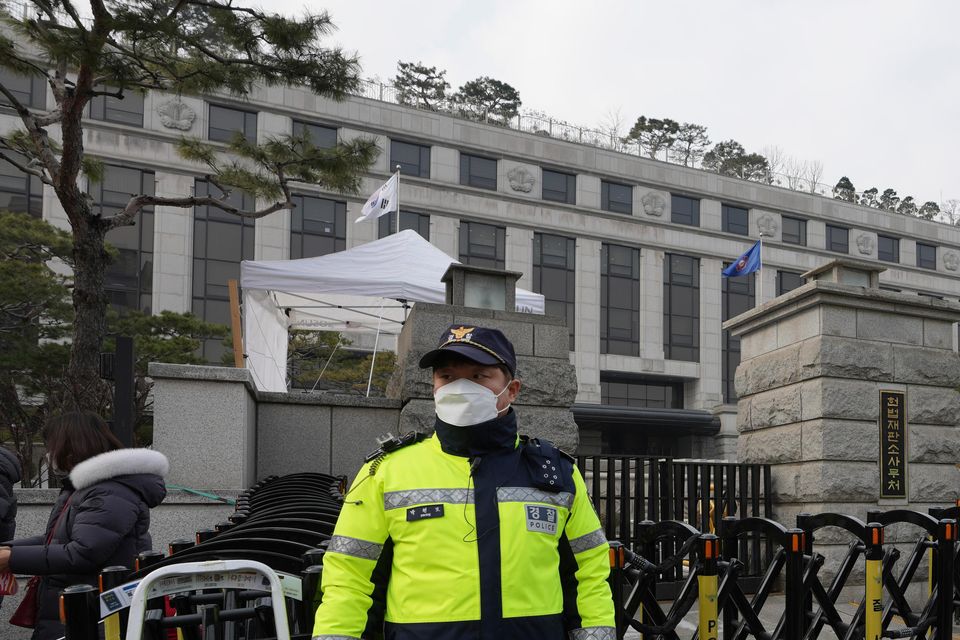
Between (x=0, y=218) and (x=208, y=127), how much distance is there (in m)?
12.3

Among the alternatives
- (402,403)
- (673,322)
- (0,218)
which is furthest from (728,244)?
(402,403)

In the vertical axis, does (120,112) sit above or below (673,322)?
above

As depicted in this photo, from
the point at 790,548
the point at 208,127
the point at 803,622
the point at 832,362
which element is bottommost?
the point at 803,622

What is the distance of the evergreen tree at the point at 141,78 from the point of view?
844 centimetres

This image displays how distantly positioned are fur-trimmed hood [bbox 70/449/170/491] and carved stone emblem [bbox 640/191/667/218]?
3989 cm

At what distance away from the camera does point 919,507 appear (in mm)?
8523

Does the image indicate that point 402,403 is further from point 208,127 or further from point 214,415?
point 208,127

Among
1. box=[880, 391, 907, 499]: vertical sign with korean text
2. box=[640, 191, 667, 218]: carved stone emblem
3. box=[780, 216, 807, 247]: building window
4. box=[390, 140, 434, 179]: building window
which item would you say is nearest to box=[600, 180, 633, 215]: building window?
box=[640, 191, 667, 218]: carved stone emblem

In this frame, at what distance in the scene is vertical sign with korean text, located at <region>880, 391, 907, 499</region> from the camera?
8.36 m

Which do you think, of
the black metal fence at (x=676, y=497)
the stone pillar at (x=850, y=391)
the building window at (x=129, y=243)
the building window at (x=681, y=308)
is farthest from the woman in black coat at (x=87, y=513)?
the building window at (x=681, y=308)

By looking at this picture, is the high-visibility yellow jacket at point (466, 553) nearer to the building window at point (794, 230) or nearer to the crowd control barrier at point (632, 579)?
the crowd control barrier at point (632, 579)

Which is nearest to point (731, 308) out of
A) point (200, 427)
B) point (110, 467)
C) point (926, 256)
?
point (926, 256)

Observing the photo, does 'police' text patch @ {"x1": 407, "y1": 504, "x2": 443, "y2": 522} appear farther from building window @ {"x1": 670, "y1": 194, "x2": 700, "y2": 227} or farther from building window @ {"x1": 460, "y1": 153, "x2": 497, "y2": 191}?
building window @ {"x1": 670, "y1": 194, "x2": 700, "y2": 227}

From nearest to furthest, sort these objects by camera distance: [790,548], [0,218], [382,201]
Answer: [790,548], [382,201], [0,218]
